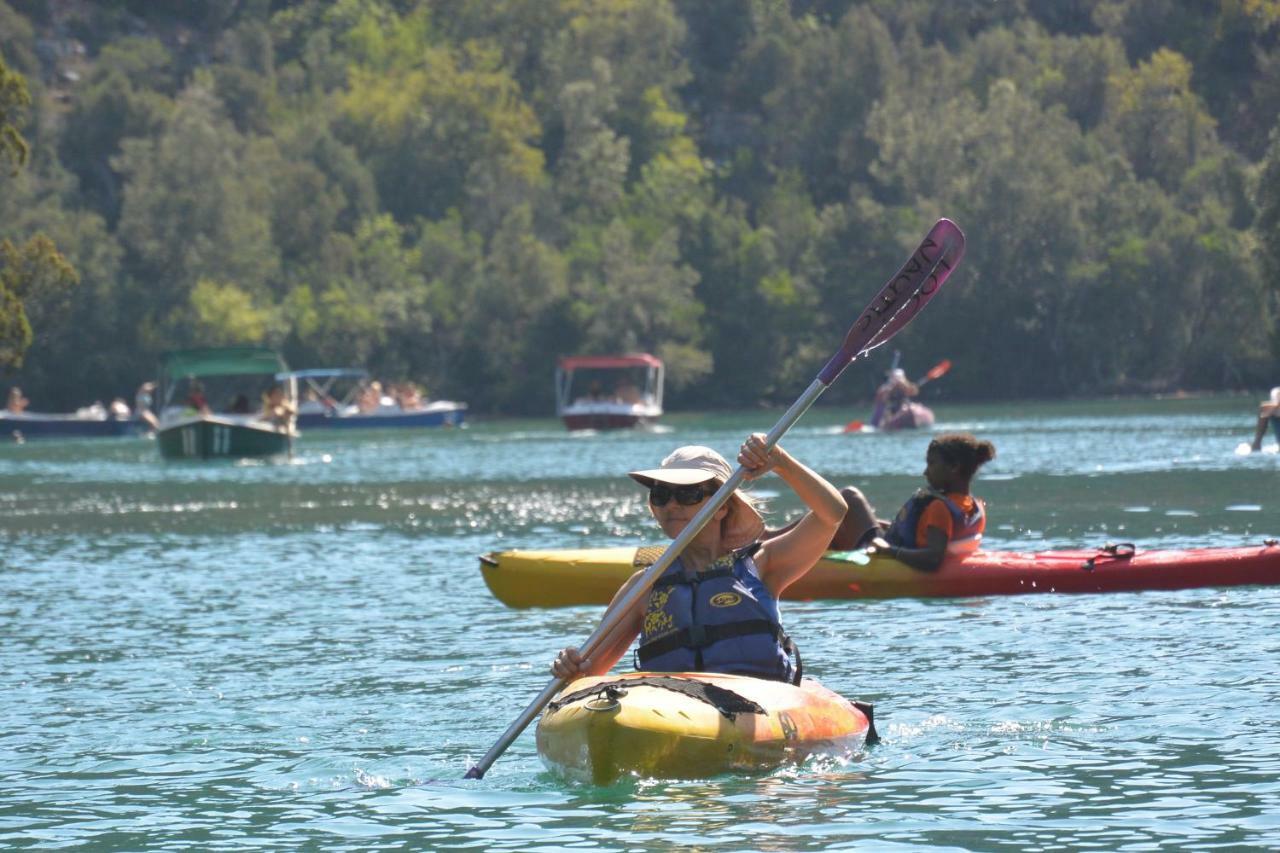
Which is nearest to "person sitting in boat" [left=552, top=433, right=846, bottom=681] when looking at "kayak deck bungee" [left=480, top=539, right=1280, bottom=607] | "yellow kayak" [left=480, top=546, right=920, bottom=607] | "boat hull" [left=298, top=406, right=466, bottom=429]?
"kayak deck bungee" [left=480, top=539, right=1280, bottom=607]

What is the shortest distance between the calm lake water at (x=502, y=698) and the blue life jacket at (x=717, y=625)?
504mm

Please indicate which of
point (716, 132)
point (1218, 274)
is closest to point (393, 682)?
point (1218, 274)

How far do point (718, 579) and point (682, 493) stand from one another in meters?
0.40

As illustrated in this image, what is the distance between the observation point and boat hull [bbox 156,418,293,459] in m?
44.2

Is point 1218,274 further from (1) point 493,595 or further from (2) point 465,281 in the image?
(1) point 493,595

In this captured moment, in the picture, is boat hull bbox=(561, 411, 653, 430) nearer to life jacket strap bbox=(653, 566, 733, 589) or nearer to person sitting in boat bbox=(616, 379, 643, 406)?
person sitting in boat bbox=(616, 379, 643, 406)

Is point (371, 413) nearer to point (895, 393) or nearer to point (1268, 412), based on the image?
point (895, 393)

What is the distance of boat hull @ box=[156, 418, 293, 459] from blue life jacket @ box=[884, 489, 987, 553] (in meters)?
29.2

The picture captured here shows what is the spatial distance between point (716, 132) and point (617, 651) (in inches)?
3886

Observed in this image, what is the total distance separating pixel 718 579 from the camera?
367 inches

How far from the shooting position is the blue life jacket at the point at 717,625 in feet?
30.7

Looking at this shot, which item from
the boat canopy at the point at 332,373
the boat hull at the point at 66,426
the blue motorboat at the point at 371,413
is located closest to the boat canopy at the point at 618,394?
the blue motorboat at the point at 371,413

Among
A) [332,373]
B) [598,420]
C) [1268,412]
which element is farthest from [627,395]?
[1268,412]

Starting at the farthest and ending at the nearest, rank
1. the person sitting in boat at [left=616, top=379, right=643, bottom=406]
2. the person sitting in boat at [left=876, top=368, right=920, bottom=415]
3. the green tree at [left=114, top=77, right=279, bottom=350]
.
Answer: the green tree at [left=114, top=77, right=279, bottom=350], the person sitting in boat at [left=616, top=379, right=643, bottom=406], the person sitting in boat at [left=876, top=368, right=920, bottom=415]
